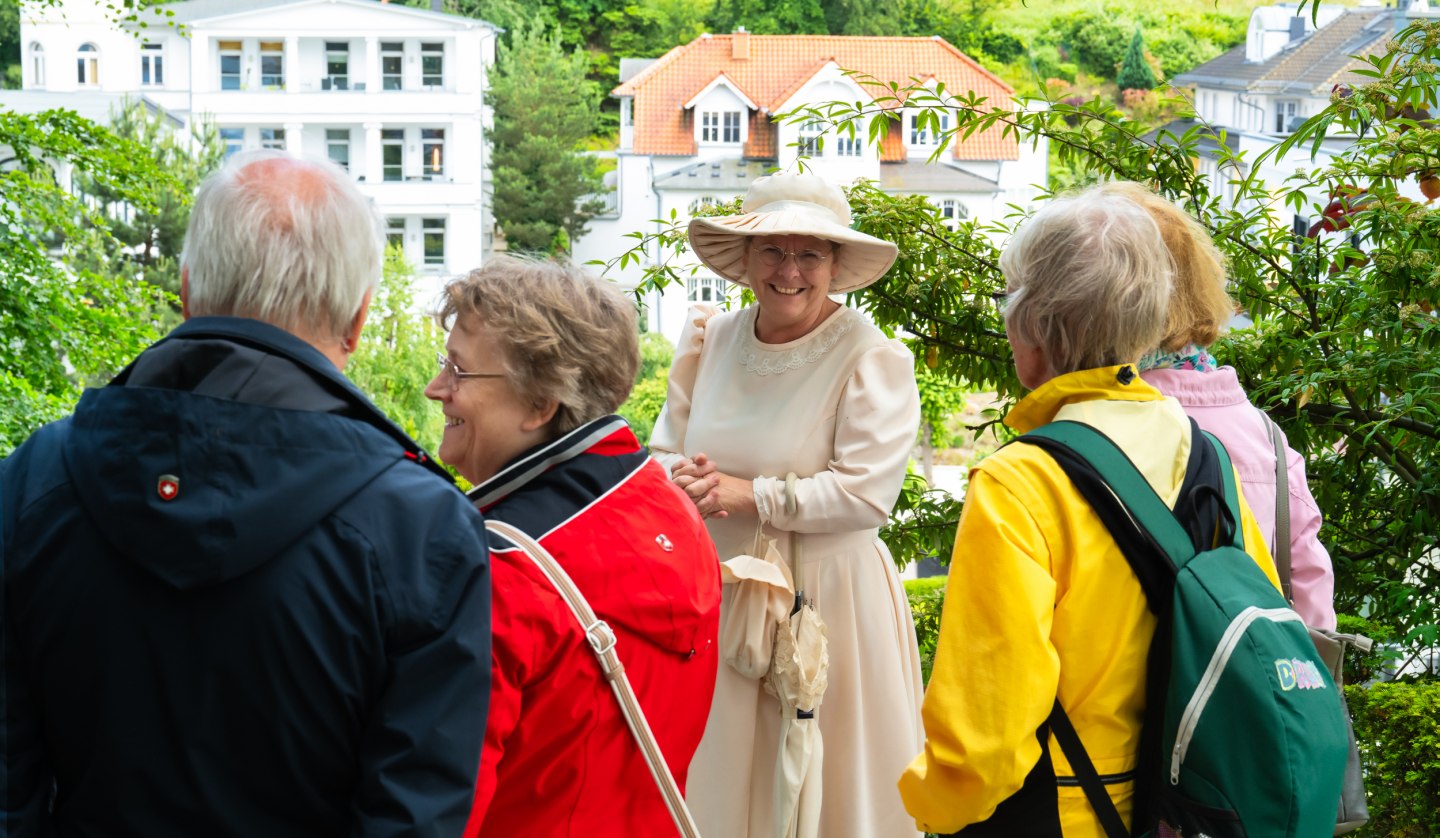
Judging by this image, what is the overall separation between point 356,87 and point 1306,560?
52.2 m

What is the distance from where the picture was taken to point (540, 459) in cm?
179

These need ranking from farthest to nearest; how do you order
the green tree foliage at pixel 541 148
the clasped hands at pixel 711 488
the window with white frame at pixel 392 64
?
the window with white frame at pixel 392 64
the green tree foliage at pixel 541 148
the clasped hands at pixel 711 488

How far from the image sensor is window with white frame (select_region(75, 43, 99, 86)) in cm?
5200

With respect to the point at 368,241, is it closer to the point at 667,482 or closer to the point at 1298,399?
the point at 667,482

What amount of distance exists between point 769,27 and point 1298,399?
2373 inches

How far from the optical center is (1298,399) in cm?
311

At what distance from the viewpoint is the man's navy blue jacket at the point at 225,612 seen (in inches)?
52.9

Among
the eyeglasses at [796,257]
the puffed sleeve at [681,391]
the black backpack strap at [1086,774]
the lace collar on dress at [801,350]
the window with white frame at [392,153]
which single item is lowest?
the black backpack strap at [1086,774]

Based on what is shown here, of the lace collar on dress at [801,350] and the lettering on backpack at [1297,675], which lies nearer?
the lettering on backpack at [1297,675]

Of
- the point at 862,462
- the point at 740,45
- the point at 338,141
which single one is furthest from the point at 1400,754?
the point at 338,141

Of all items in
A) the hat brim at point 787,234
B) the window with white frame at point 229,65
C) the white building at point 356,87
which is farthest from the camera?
the window with white frame at point 229,65

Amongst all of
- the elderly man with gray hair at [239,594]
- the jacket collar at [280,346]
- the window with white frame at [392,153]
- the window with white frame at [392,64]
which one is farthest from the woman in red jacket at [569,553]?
the window with white frame at [392,64]

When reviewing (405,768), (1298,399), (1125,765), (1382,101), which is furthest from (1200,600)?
(1382,101)

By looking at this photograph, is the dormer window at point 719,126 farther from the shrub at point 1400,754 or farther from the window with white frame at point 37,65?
the shrub at point 1400,754
